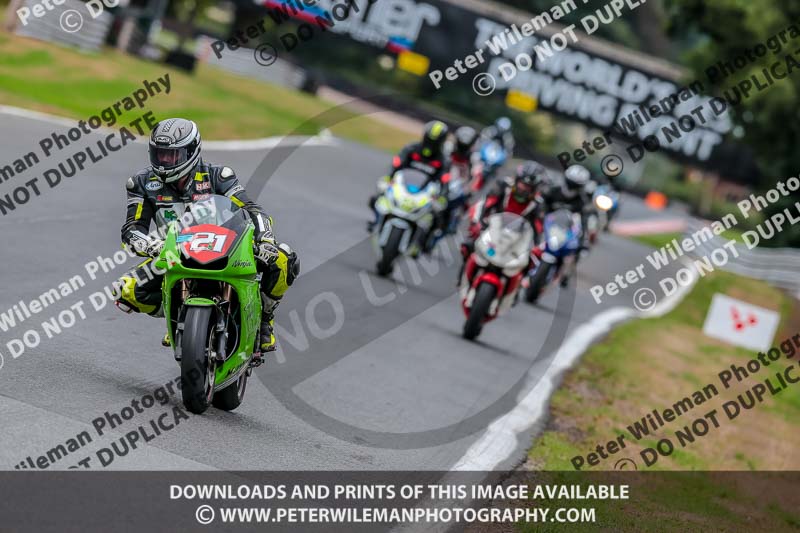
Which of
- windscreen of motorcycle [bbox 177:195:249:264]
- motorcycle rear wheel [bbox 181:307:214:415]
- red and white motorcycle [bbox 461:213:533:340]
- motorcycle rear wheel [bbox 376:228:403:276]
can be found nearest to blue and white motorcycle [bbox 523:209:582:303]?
Answer: motorcycle rear wheel [bbox 376:228:403:276]

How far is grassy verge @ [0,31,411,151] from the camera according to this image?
25.9 metres

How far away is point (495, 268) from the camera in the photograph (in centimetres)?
1287

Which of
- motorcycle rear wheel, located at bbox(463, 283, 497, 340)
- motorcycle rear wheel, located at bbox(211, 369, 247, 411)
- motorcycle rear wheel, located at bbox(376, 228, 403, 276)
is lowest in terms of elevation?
motorcycle rear wheel, located at bbox(376, 228, 403, 276)

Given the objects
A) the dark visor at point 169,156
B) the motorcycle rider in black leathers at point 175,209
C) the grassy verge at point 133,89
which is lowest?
the grassy verge at point 133,89

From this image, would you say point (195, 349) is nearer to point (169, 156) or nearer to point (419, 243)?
point (169, 156)

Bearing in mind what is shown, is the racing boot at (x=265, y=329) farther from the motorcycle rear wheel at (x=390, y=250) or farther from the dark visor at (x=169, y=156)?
the motorcycle rear wheel at (x=390, y=250)

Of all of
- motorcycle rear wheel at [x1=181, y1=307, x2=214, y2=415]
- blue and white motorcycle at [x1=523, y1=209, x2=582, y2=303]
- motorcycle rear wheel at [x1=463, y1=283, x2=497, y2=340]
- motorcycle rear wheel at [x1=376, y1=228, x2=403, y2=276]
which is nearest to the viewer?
motorcycle rear wheel at [x1=181, y1=307, x2=214, y2=415]

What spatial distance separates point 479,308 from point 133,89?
1895 centimetres

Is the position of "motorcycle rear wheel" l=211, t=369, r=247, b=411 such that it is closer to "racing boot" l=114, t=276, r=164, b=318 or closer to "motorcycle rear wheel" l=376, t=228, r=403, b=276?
"racing boot" l=114, t=276, r=164, b=318

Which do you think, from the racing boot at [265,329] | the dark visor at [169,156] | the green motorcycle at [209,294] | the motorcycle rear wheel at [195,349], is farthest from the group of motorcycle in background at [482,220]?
the motorcycle rear wheel at [195,349]

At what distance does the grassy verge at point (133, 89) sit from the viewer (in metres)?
25.9

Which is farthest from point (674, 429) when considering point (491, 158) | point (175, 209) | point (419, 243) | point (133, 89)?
point (133, 89)

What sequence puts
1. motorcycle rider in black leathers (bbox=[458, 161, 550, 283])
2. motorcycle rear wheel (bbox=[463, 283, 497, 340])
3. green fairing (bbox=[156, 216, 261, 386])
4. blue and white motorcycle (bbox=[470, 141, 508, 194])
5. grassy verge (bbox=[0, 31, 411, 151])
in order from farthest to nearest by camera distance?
grassy verge (bbox=[0, 31, 411, 151]) < blue and white motorcycle (bbox=[470, 141, 508, 194]) < motorcycle rider in black leathers (bbox=[458, 161, 550, 283]) < motorcycle rear wheel (bbox=[463, 283, 497, 340]) < green fairing (bbox=[156, 216, 261, 386])

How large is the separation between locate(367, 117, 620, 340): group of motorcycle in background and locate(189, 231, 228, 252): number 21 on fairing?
19.9ft
